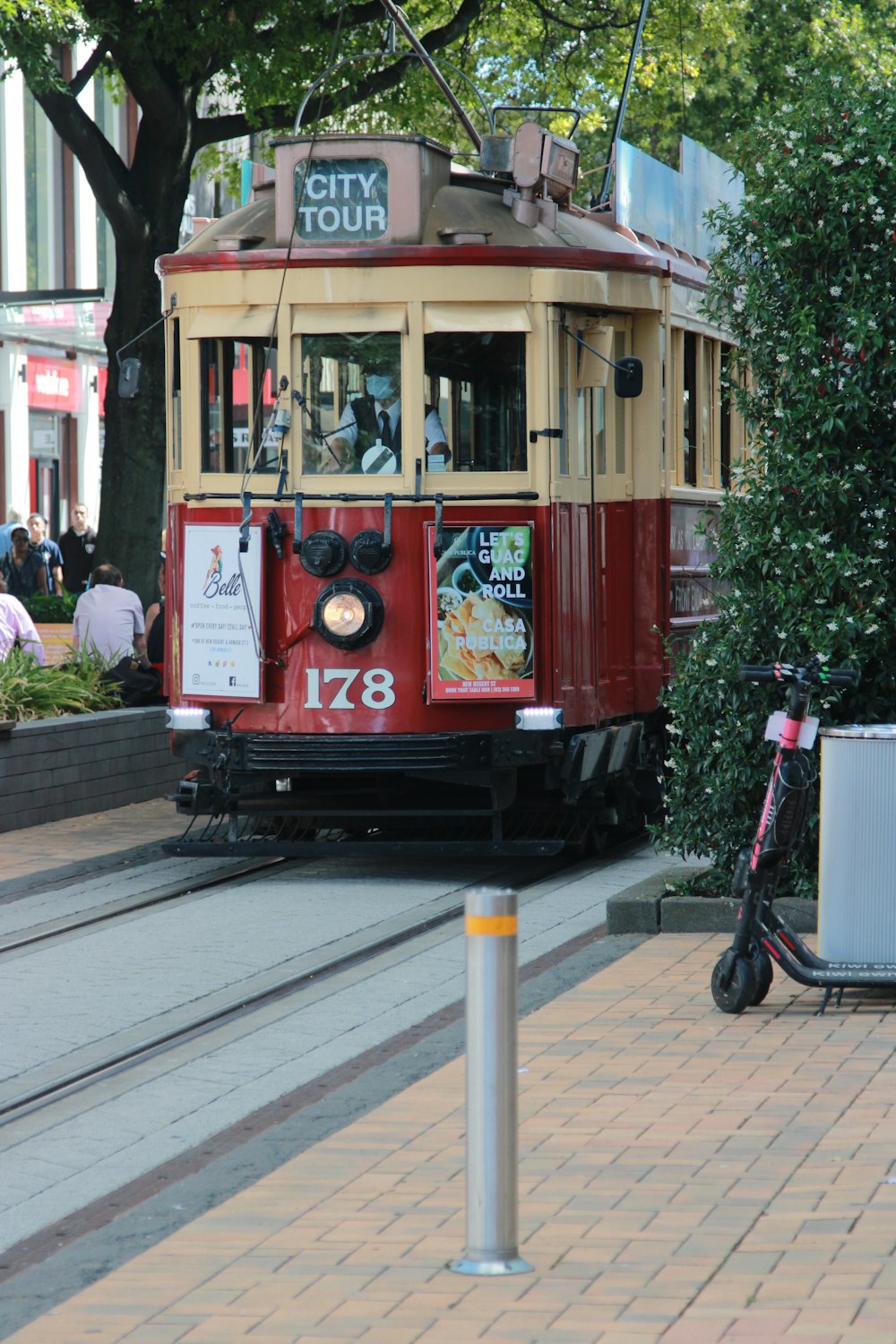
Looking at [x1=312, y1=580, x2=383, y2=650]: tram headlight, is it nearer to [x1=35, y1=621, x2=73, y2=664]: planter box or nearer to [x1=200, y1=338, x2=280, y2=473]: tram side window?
[x1=200, y1=338, x2=280, y2=473]: tram side window

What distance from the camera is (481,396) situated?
1138 cm

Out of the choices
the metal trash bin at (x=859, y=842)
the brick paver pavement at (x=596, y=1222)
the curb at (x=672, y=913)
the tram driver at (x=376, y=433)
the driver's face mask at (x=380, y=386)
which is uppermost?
the driver's face mask at (x=380, y=386)

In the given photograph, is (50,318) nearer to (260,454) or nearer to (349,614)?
(260,454)

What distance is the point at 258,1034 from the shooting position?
7.75m

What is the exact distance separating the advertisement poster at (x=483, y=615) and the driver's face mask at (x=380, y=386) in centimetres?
76

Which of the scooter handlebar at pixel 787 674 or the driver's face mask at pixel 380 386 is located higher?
the driver's face mask at pixel 380 386

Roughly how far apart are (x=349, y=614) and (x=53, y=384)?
26.0 meters

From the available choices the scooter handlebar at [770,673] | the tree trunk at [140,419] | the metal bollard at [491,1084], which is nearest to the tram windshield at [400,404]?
the scooter handlebar at [770,673]

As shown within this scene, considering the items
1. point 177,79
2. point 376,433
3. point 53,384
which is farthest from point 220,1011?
point 53,384

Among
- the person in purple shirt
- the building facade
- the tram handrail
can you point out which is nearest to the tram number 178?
the tram handrail

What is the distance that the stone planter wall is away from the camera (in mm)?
13477

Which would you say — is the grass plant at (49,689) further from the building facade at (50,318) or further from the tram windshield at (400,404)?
the building facade at (50,318)

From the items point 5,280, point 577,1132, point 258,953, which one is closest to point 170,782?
point 258,953

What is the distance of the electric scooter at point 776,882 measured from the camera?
7.26 metres
